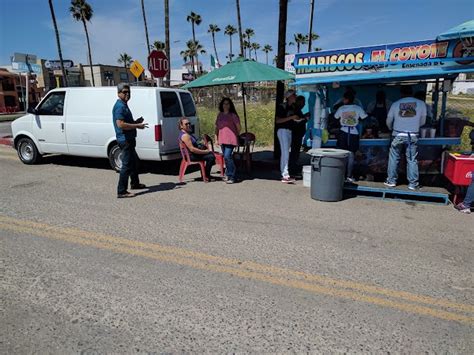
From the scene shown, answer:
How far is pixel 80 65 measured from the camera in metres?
70.6

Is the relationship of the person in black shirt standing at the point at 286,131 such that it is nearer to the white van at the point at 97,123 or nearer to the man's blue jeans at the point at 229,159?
the man's blue jeans at the point at 229,159

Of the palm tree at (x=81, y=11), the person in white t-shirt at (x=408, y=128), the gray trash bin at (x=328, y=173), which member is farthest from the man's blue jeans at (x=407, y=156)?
the palm tree at (x=81, y=11)

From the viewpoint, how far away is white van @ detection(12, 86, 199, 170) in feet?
26.6

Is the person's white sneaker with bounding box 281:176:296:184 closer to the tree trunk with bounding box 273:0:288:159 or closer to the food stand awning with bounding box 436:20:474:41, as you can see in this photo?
the tree trunk with bounding box 273:0:288:159

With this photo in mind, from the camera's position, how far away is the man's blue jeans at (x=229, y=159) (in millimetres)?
7613

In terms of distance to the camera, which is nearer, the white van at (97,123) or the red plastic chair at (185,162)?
the red plastic chair at (185,162)

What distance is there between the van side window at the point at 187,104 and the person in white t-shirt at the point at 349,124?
3.69 m

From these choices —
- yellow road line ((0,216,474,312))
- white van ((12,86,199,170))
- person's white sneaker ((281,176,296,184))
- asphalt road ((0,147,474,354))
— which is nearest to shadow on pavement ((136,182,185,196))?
asphalt road ((0,147,474,354))

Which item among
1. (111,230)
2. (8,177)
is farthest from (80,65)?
(111,230)

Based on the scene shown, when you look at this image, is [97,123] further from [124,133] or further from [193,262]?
[193,262]

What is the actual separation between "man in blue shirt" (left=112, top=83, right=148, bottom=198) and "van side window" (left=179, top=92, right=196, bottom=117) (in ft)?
7.72

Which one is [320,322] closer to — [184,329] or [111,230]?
[184,329]

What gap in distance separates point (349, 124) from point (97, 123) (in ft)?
18.5

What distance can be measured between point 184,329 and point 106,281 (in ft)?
3.75
